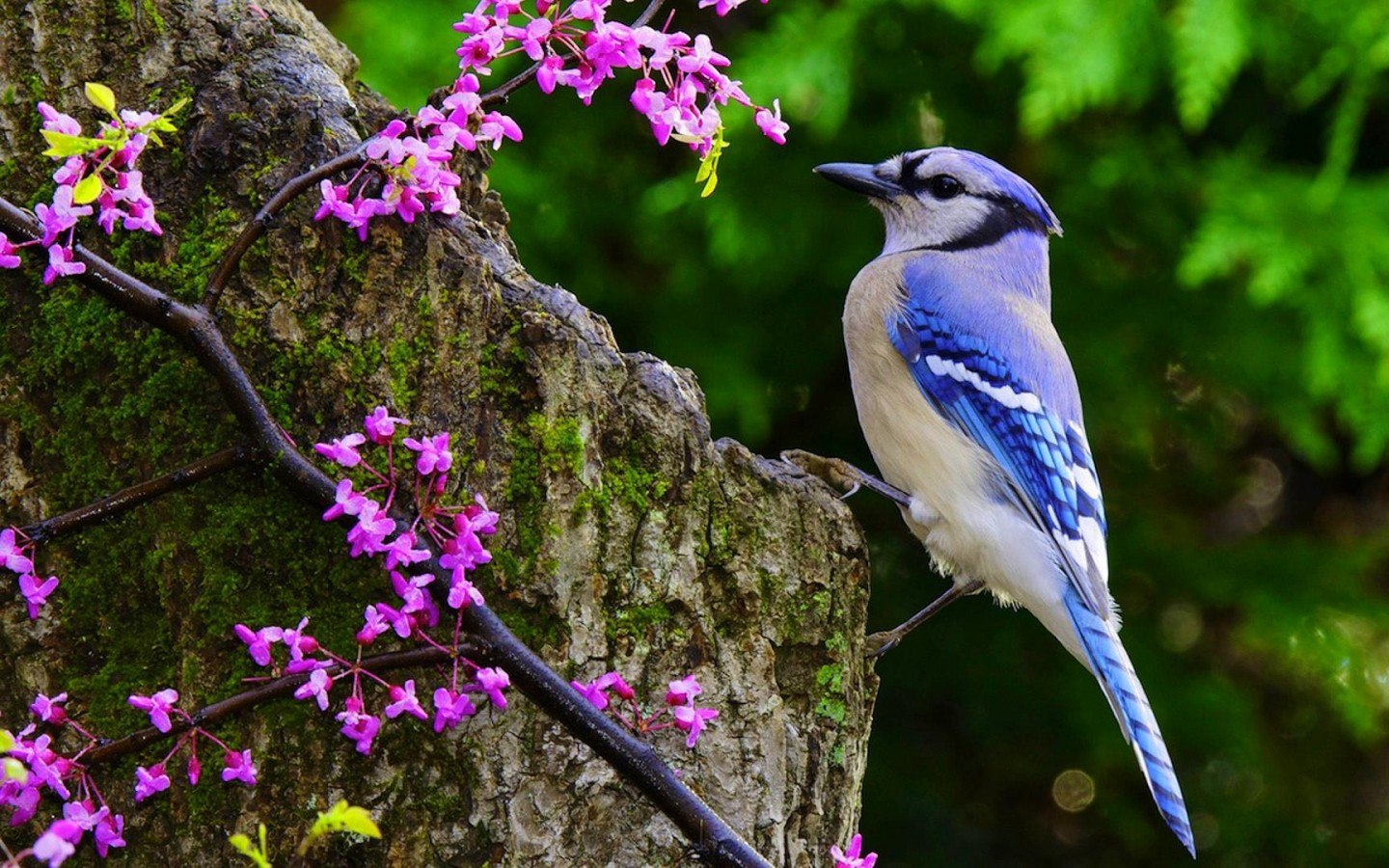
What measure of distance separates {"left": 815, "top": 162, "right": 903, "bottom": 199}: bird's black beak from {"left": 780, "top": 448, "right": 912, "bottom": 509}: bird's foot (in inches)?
27.7

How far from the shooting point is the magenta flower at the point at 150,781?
1.61 metres

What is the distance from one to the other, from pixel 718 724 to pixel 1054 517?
1.12 metres

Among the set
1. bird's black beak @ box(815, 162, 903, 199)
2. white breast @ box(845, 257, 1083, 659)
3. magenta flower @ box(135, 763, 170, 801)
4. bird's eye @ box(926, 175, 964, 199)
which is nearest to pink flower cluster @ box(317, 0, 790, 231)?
magenta flower @ box(135, 763, 170, 801)

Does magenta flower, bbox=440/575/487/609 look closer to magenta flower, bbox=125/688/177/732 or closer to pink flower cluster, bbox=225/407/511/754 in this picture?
pink flower cluster, bbox=225/407/511/754

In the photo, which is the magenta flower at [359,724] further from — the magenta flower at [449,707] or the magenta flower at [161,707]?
the magenta flower at [161,707]

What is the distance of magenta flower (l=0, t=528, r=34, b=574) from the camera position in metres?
1.64

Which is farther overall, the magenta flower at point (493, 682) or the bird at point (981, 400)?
the bird at point (981, 400)

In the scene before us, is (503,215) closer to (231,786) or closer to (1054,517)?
(231,786)

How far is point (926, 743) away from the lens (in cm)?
427

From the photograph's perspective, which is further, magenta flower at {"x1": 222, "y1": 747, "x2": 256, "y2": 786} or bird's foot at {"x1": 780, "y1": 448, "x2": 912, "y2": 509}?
bird's foot at {"x1": 780, "y1": 448, "x2": 912, "y2": 509}

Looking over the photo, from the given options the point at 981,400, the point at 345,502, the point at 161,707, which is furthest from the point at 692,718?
the point at 981,400

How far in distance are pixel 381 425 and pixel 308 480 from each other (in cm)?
13

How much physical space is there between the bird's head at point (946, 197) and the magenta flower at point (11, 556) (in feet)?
6.15

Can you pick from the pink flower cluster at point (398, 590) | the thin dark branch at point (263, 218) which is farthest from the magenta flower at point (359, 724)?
the thin dark branch at point (263, 218)
